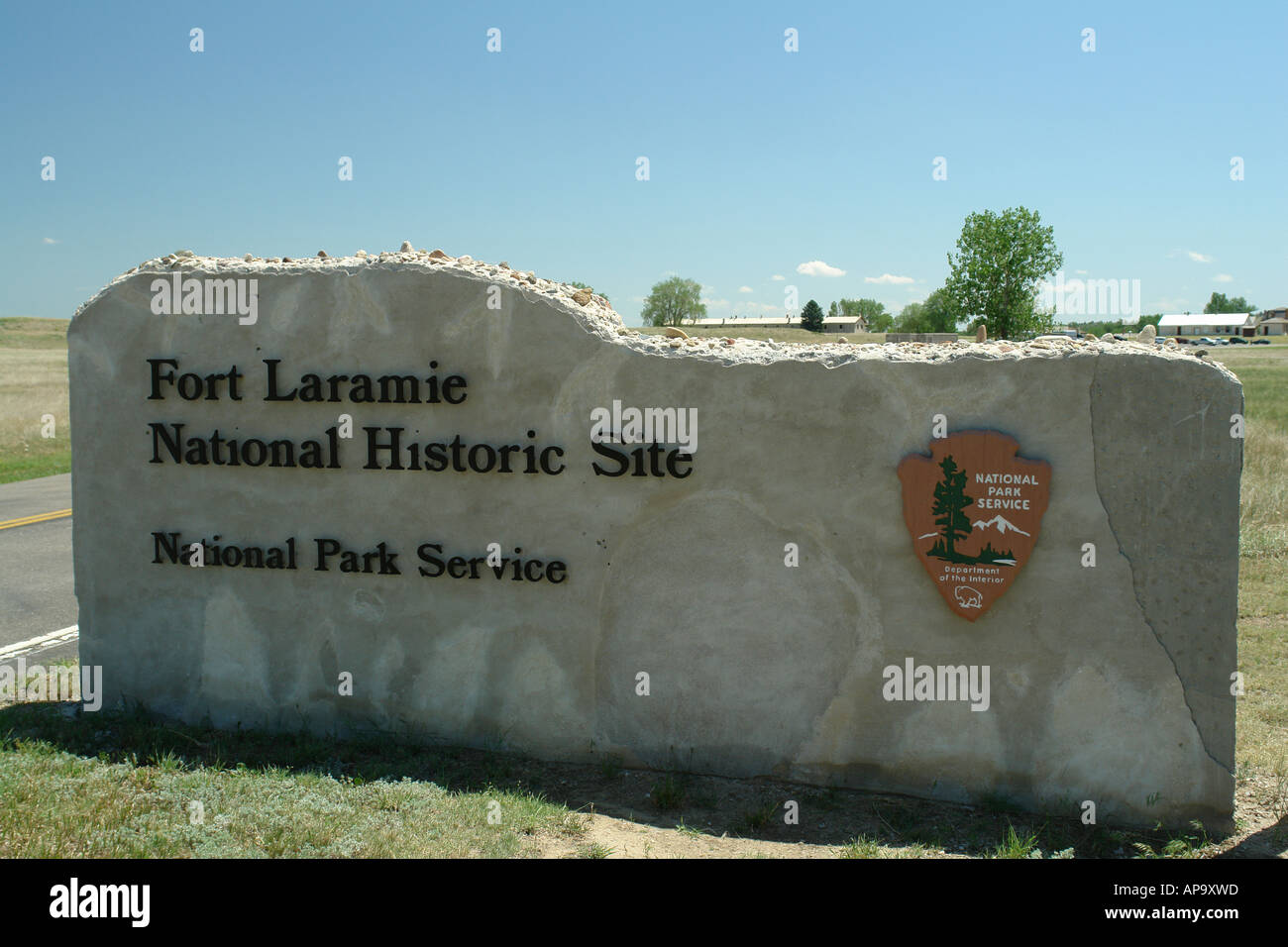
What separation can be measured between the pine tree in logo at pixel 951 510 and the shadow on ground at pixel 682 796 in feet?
4.92

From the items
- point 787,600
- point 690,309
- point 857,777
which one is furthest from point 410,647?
point 690,309

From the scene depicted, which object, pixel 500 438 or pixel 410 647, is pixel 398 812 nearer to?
pixel 410 647

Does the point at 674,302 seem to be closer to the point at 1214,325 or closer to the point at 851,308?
the point at 851,308

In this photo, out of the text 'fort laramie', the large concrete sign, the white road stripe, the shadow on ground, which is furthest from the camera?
the white road stripe

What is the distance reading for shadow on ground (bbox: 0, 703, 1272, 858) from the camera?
5137 mm

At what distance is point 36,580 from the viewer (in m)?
11.0

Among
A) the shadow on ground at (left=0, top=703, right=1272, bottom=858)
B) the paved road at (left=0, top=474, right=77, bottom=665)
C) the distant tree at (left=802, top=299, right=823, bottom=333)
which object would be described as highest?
the distant tree at (left=802, top=299, right=823, bottom=333)

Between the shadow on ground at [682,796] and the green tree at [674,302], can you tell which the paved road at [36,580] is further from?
the green tree at [674,302]

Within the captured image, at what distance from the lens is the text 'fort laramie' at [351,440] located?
589 centimetres

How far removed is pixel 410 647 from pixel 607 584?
1.43m

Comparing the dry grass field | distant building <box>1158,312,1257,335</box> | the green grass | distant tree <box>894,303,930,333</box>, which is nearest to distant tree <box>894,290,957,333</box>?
distant tree <box>894,303,930,333</box>

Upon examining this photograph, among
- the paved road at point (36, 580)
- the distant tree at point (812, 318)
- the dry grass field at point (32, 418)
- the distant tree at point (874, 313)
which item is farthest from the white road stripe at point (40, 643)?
the distant tree at point (874, 313)

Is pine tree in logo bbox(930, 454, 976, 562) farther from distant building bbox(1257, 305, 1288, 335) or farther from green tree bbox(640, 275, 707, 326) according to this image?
distant building bbox(1257, 305, 1288, 335)

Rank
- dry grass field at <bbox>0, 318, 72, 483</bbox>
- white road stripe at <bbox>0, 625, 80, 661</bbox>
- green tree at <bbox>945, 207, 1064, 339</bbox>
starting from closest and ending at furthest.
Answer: white road stripe at <bbox>0, 625, 80, 661</bbox>, dry grass field at <bbox>0, 318, 72, 483</bbox>, green tree at <bbox>945, 207, 1064, 339</bbox>
